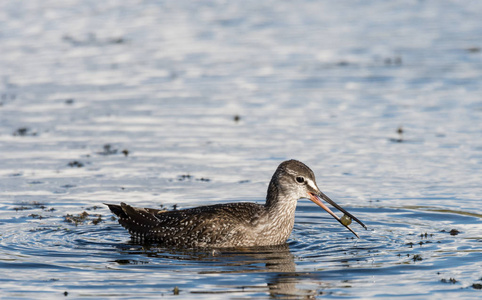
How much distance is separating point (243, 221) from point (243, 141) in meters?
5.52

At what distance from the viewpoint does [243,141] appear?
1814 centimetres

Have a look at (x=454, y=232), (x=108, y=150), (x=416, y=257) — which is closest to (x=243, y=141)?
(x=108, y=150)

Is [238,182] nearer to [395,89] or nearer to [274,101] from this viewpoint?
[274,101]

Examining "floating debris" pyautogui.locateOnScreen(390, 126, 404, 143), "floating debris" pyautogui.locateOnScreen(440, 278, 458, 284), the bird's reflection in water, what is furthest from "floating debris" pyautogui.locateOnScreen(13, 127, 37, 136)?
"floating debris" pyautogui.locateOnScreen(440, 278, 458, 284)

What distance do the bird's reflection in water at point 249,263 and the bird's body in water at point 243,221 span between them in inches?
6.1

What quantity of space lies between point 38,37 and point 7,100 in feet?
27.3

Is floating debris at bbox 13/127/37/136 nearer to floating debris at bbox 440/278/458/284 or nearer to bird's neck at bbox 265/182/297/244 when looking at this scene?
bird's neck at bbox 265/182/297/244

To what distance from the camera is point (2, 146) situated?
1795 cm

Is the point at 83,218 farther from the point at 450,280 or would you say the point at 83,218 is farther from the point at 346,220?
the point at 450,280

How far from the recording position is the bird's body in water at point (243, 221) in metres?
12.6

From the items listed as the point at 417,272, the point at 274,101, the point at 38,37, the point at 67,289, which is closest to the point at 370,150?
the point at 274,101

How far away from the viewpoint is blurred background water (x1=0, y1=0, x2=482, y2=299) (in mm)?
11344

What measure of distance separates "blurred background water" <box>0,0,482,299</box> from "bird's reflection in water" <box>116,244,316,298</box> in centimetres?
4

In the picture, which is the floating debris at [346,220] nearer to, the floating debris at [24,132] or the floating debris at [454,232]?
the floating debris at [454,232]
